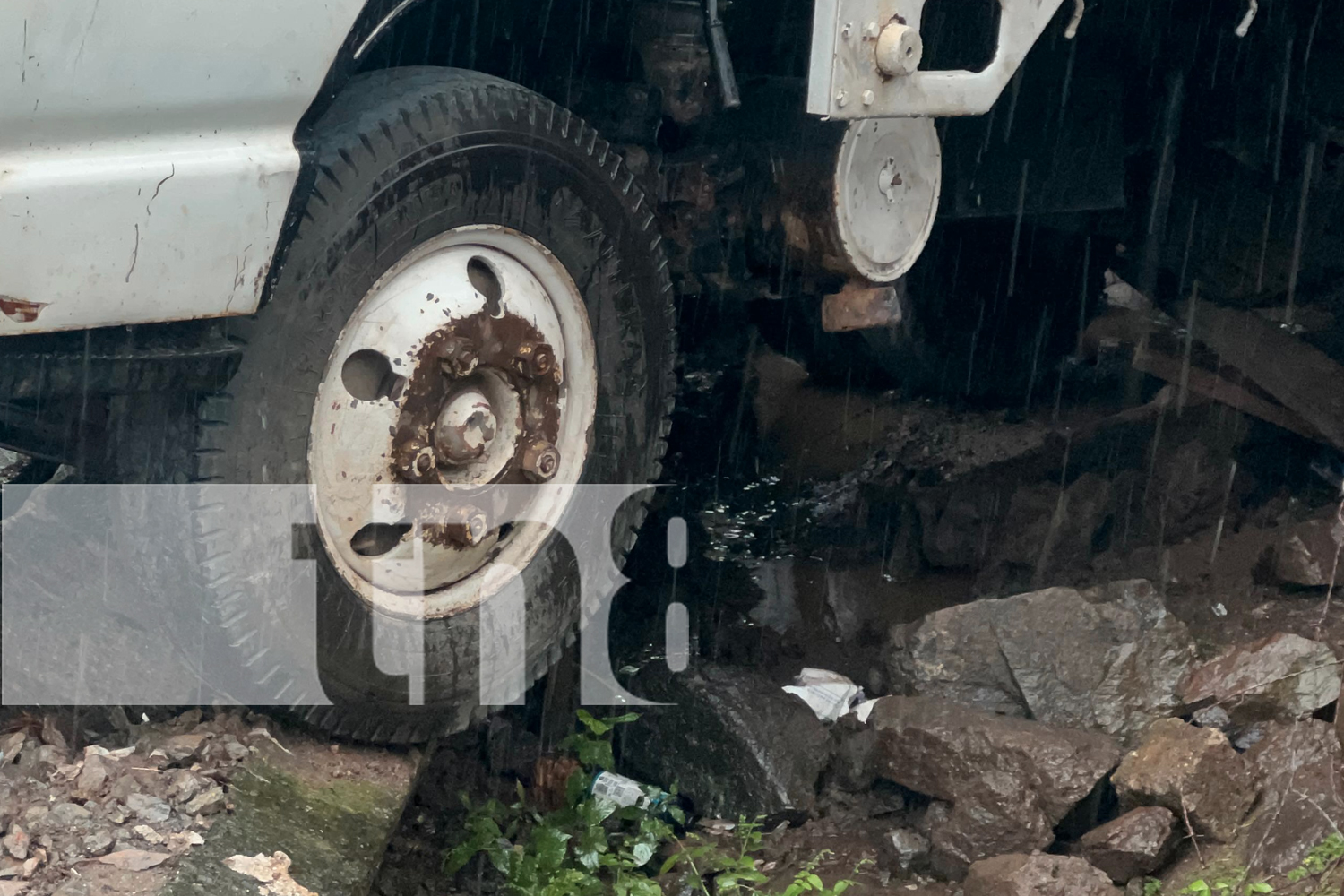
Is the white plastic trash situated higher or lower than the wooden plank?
lower

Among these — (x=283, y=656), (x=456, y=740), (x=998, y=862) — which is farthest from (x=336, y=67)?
(x=998, y=862)

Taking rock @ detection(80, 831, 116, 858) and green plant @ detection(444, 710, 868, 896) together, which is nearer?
rock @ detection(80, 831, 116, 858)

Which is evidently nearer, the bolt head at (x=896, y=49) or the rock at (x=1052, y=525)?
the bolt head at (x=896, y=49)

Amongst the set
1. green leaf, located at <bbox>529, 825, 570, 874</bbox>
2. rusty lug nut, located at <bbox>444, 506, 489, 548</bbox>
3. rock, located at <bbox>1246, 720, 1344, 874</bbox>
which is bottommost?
green leaf, located at <bbox>529, 825, 570, 874</bbox>

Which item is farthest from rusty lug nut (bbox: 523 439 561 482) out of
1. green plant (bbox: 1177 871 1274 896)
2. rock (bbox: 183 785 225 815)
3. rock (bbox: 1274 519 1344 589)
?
rock (bbox: 1274 519 1344 589)

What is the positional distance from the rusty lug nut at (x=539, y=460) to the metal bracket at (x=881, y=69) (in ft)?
2.55

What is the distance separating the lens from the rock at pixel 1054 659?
3127 mm

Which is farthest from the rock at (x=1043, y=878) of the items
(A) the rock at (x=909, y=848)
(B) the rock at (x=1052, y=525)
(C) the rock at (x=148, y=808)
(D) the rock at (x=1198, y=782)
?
(B) the rock at (x=1052, y=525)

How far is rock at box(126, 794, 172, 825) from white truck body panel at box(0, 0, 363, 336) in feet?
2.44

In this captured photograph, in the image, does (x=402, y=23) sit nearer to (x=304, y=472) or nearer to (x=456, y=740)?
(x=304, y=472)

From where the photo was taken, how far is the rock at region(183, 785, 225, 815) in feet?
6.77

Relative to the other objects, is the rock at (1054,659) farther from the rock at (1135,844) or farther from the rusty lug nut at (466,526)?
the rusty lug nut at (466,526)

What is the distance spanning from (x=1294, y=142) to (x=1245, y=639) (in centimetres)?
164

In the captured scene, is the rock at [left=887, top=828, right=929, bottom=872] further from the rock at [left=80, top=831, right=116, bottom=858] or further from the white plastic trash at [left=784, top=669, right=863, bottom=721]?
the rock at [left=80, top=831, right=116, bottom=858]
